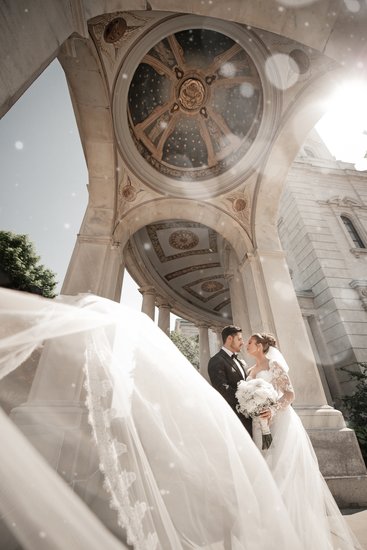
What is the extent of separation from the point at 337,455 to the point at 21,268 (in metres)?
16.4

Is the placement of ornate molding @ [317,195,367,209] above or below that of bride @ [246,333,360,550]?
above

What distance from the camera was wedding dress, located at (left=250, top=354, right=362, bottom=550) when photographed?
1.95 meters

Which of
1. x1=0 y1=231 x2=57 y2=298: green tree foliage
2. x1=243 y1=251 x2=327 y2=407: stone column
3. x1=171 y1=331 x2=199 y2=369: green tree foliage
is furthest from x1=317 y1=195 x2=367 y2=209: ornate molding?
x1=171 y1=331 x2=199 y2=369: green tree foliage

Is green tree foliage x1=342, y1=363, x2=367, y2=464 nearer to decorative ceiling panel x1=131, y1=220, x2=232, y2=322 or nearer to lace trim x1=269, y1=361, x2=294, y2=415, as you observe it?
lace trim x1=269, y1=361, x2=294, y2=415

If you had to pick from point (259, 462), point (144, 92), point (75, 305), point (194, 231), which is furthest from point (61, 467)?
point (194, 231)

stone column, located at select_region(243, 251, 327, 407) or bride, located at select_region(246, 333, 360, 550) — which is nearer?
bride, located at select_region(246, 333, 360, 550)

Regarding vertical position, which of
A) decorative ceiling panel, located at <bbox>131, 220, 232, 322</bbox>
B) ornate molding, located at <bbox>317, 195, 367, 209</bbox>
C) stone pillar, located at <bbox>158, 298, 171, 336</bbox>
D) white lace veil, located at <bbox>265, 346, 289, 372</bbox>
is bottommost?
white lace veil, located at <bbox>265, 346, 289, 372</bbox>

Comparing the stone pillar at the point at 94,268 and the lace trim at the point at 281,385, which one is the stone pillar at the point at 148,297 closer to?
the stone pillar at the point at 94,268

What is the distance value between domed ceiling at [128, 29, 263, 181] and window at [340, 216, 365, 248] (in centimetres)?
750

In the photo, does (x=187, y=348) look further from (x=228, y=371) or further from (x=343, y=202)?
(x=228, y=371)

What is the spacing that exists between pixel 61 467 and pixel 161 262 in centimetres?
980

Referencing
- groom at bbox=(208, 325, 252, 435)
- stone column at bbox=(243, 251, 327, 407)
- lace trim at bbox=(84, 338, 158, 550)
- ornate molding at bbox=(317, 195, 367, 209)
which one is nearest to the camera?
lace trim at bbox=(84, 338, 158, 550)

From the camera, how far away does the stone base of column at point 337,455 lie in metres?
3.60

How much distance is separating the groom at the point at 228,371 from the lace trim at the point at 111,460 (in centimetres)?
144
